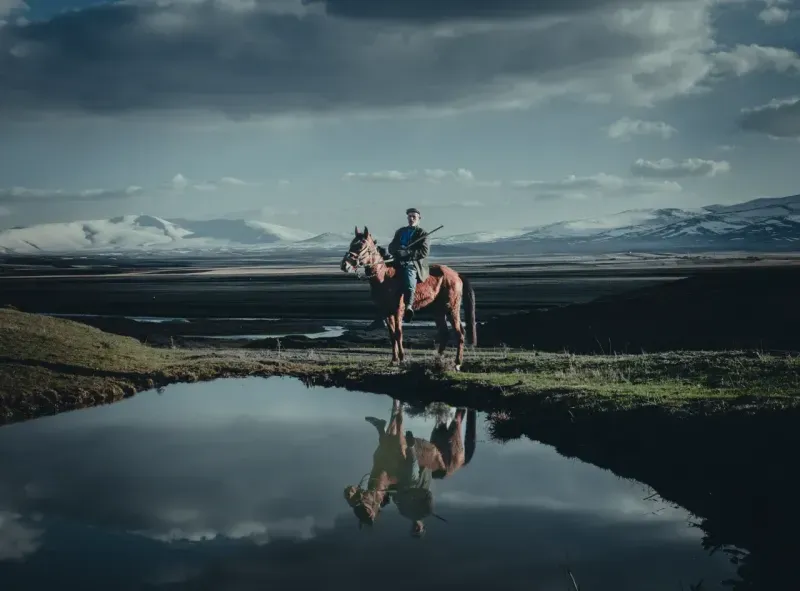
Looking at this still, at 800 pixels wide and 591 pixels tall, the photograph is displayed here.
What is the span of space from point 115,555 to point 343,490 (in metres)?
3.50

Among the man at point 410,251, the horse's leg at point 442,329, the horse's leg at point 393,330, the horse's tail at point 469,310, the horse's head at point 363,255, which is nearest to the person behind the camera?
the horse's head at point 363,255

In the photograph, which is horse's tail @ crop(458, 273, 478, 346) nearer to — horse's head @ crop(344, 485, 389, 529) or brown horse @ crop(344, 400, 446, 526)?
brown horse @ crop(344, 400, 446, 526)

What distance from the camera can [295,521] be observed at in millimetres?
10305

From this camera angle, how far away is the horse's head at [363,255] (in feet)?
66.3

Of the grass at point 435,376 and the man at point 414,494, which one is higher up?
the grass at point 435,376

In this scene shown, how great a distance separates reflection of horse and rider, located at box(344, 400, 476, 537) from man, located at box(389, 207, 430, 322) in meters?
5.18

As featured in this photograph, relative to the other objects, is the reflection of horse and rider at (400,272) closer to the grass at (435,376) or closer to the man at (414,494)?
the grass at (435,376)

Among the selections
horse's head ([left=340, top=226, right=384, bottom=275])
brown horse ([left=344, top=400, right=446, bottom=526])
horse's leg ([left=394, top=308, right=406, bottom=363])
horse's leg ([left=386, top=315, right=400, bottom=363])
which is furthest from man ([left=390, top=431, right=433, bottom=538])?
horse's leg ([left=386, top=315, right=400, bottom=363])

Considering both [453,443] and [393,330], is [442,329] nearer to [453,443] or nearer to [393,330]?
[393,330]

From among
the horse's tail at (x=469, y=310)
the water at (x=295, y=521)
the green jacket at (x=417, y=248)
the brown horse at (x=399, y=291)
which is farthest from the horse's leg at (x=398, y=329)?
the water at (x=295, y=521)

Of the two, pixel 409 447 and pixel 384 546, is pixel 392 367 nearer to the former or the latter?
pixel 409 447

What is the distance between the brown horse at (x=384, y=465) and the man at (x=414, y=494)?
4.8 inches

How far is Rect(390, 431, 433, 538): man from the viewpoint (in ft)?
34.4

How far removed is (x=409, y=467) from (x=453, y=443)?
192 centimetres
